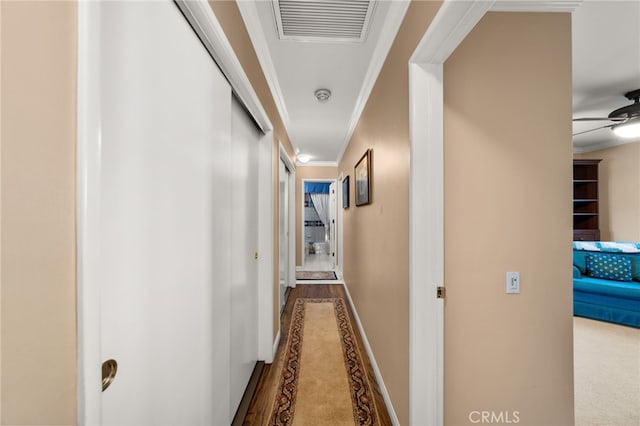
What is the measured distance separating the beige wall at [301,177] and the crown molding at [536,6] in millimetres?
4205

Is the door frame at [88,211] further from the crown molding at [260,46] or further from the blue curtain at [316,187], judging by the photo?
the blue curtain at [316,187]

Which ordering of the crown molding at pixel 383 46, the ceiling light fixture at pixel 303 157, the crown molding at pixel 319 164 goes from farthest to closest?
the crown molding at pixel 319 164 → the ceiling light fixture at pixel 303 157 → the crown molding at pixel 383 46

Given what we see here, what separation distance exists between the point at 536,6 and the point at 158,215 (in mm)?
2042

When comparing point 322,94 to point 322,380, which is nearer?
point 322,380

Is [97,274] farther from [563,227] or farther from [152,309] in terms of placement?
[563,227]

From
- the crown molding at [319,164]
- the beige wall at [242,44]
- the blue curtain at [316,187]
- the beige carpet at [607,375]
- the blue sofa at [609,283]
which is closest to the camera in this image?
the beige wall at [242,44]

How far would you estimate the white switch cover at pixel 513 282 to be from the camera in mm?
1271

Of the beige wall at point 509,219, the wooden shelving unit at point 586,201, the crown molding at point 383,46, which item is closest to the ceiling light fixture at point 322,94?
the crown molding at point 383,46

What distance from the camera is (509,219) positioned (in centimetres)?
129

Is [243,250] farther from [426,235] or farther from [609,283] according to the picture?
[609,283]

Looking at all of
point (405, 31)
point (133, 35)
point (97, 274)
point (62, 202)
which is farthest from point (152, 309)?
point (405, 31)

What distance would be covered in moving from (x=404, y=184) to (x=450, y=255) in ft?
1.45

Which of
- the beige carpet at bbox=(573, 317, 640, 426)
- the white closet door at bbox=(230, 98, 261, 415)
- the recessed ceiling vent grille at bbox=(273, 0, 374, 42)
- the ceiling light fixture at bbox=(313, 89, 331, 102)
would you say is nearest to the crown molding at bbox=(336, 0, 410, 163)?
the recessed ceiling vent grille at bbox=(273, 0, 374, 42)

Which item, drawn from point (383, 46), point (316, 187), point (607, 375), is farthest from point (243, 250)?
point (316, 187)
